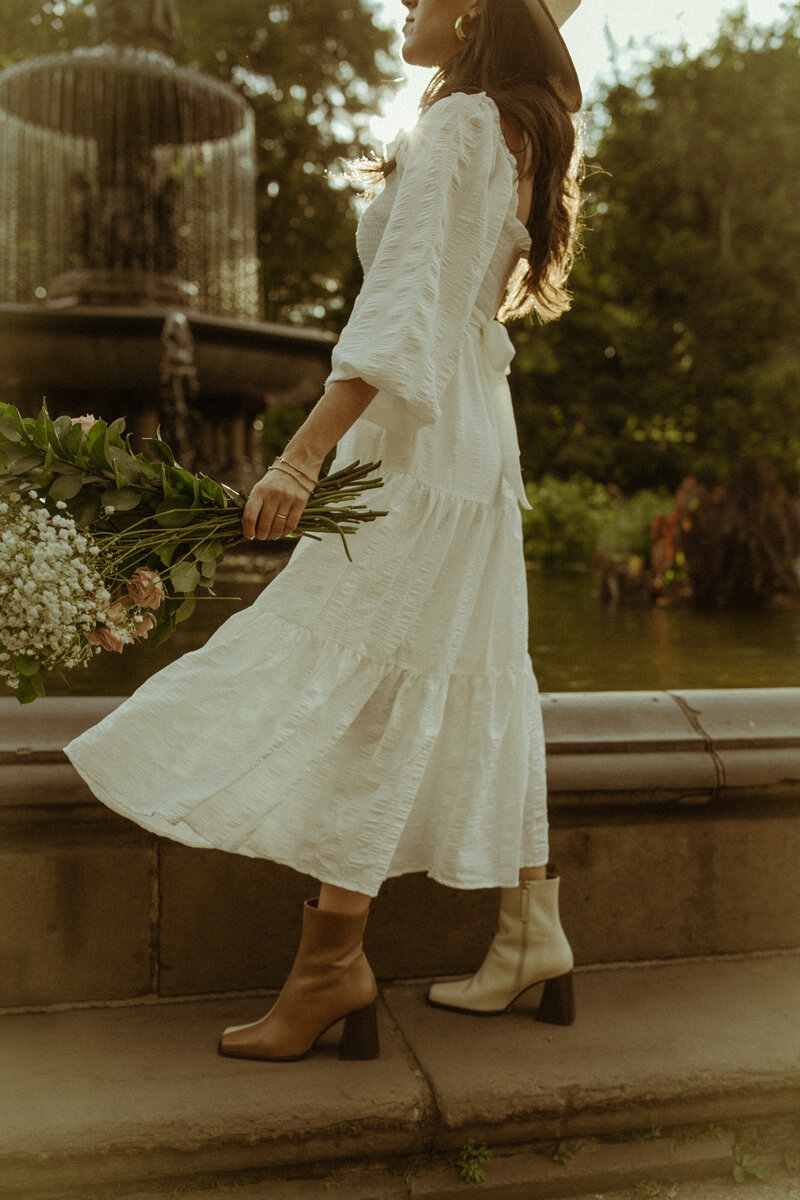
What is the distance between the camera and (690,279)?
21047 millimetres

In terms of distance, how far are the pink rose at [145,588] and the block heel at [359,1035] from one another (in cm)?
88

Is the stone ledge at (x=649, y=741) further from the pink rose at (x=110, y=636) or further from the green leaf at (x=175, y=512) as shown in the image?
the green leaf at (x=175, y=512)

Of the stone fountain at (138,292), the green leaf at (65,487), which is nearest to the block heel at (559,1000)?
the green leaf at (65,487)

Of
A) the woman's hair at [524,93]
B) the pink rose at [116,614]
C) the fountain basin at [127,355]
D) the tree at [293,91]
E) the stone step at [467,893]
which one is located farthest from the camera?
the tree at [293,91]

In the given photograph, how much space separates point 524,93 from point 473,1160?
6.14 ft

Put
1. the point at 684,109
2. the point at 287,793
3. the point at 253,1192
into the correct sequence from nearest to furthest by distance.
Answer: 1. the point at 253,1192
2. the point at 287,793
3. the point at 684,109

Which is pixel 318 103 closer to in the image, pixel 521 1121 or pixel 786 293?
pixel 786 293

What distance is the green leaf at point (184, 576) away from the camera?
1.77m

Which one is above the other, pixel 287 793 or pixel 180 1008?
pixel 287 793

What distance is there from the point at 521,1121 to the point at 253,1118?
18.6 inches

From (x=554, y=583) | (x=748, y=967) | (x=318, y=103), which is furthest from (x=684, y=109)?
(x=748, y=967)

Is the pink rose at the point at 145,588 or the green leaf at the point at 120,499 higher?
the green leaf at the point at 120,499

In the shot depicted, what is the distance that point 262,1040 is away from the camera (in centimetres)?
209

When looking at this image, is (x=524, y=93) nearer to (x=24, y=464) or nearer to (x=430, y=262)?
(x=430, y=262)
